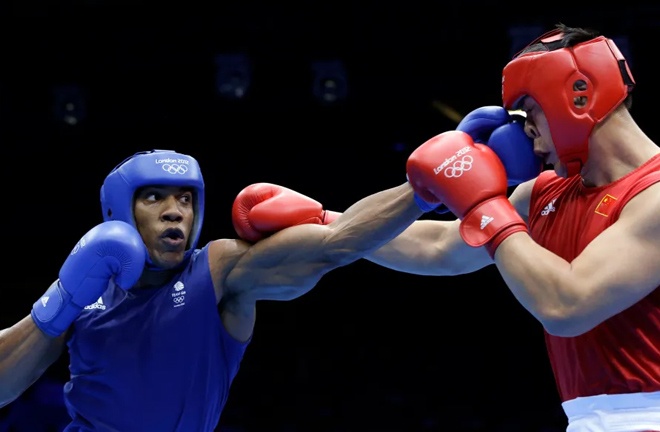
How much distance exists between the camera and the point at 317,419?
28.9 ft

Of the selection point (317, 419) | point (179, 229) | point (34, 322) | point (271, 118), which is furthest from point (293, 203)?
point (317, 419)

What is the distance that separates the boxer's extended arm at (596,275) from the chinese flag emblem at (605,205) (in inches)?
4.9

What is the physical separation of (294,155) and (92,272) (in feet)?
18.1

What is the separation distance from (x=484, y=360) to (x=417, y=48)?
339cm

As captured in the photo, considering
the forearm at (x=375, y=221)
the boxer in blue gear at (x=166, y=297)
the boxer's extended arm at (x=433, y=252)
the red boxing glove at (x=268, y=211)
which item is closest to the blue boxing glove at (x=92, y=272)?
the boxer in blue gear at (x=166, y=297)

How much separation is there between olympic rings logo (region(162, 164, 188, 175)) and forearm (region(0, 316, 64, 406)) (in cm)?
74

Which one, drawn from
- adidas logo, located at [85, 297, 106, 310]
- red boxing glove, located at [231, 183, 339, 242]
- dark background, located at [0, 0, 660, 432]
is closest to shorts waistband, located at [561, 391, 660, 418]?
red boxing glove, located at [231, 183, 339, 242]

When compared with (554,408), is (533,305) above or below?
above

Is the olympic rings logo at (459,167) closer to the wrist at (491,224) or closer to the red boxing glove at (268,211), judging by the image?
the wrist at (491,224)

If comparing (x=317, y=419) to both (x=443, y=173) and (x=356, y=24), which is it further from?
(x=443, y=173)

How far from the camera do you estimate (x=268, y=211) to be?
10.7ft

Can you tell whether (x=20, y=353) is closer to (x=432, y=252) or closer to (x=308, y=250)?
(x=308, y=250)

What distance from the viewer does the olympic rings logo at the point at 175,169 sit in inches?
135

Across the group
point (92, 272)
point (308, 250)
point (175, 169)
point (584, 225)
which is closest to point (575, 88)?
point (584, 225)
